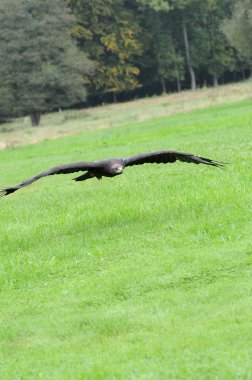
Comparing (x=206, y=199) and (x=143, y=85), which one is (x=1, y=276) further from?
(x=143, y=85)

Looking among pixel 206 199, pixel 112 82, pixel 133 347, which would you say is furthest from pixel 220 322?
pixel 112 82

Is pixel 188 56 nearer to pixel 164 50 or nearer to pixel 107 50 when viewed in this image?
pixel 164 50

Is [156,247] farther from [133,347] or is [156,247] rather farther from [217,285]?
[133,347]

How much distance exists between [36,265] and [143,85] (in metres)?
64.8

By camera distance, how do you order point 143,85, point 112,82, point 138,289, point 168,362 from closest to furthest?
1. point 168,362
2. point 138,289
3. point 112,82
4. point 143,85

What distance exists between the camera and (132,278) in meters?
9.33

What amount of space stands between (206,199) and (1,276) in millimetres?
4091

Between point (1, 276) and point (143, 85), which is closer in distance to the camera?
point (1, 276)

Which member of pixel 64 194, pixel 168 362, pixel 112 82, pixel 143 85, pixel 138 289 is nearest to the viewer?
pixel 168 362

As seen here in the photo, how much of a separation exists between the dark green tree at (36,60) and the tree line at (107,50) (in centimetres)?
7

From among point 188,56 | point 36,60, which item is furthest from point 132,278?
point 188,56

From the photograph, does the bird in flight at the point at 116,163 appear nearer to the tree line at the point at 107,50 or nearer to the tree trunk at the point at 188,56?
the tree line at the point at 107,50

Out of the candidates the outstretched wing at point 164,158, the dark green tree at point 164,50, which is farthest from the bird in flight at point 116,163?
the dark green tree at point 164,50

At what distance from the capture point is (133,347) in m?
7.20
